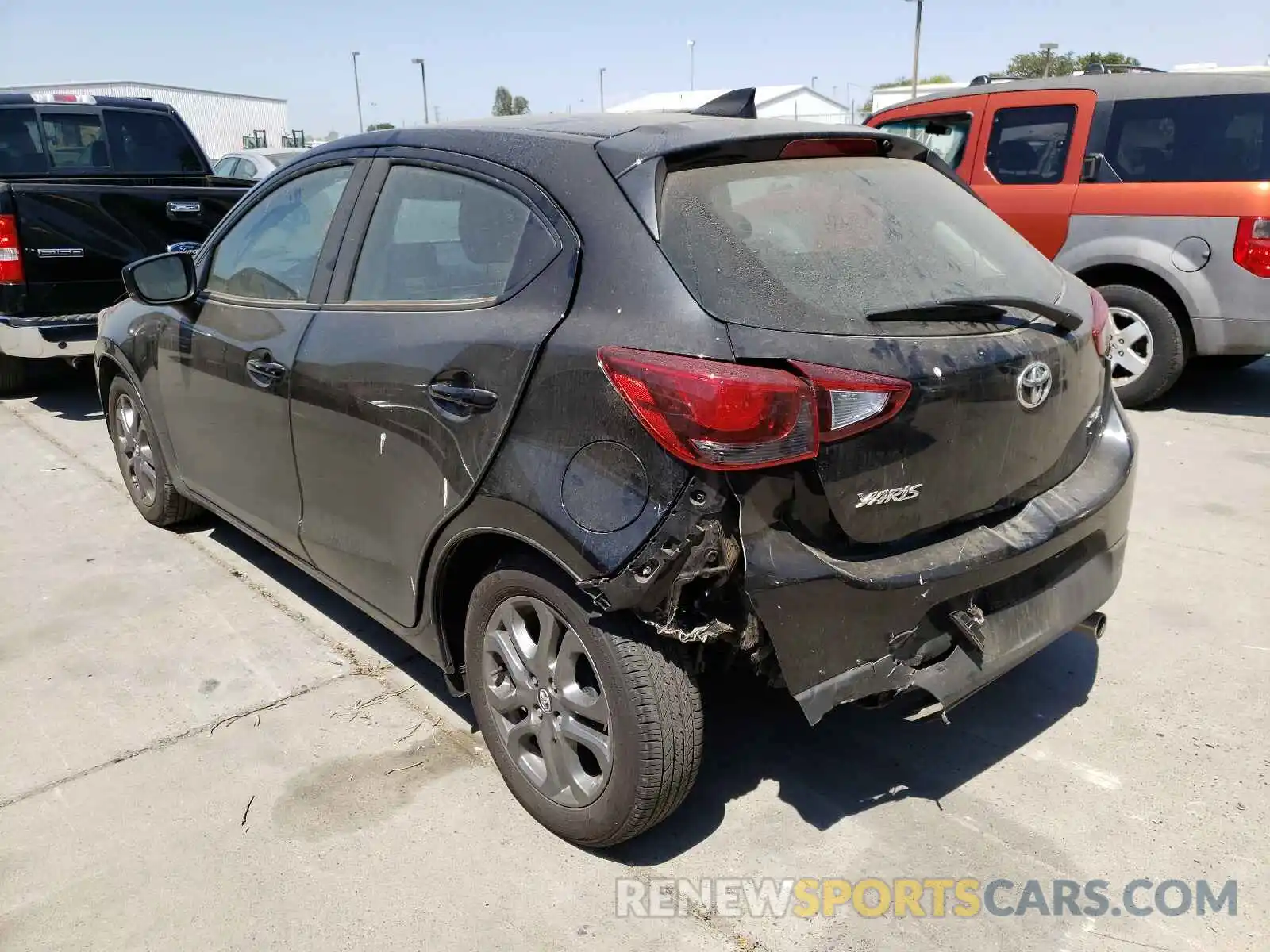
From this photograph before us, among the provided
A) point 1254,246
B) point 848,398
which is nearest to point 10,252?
point 848,398

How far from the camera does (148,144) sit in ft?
26.2

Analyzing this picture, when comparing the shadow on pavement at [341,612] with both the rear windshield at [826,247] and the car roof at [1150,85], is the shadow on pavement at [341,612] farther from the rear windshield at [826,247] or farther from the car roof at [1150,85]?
the car roof at [1150,85]

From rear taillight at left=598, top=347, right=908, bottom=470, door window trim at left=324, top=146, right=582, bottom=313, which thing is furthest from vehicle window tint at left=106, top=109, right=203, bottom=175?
rear taillight at left=598, top=347, right=908, bottom=470

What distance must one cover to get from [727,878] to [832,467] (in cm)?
108

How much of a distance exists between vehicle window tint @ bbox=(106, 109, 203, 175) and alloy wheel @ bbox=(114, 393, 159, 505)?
3.91 metres

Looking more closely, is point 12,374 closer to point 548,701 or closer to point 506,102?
point 548,701

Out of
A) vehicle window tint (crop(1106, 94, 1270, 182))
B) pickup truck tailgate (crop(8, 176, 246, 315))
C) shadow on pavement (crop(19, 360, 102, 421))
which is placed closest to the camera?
vehicle window tint (crop(1106, 94, 1270, 182))

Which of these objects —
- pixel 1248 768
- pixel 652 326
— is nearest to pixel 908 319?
pixel 652 326

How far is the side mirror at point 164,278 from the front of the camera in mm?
3697

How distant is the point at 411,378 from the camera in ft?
8.68

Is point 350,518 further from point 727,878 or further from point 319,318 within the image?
point 727,878

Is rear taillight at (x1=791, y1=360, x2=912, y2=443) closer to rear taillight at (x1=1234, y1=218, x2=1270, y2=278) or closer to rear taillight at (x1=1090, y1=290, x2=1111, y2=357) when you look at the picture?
rear taillight at (x1=1090, y1=290, x2=1111, y2=357)

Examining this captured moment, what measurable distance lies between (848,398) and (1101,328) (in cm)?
118

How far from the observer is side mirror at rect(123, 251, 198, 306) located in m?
3.70
